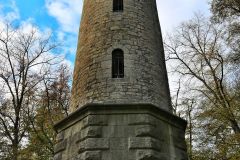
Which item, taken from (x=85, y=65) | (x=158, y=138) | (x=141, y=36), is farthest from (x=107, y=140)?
(x=141, y=36)

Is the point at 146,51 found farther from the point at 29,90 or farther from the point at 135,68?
the point at 29,90

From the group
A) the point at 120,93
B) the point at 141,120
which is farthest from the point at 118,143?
the point at 120,93

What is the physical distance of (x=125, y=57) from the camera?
8961 millimetres

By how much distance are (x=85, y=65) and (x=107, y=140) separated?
2.52 m

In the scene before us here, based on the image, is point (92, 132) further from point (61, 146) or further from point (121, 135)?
point (61, 146)

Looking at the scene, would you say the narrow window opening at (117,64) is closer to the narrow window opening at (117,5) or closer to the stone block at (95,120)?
the stone block at (95,120)

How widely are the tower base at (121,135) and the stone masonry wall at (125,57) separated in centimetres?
39

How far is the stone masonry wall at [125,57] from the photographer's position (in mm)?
8516

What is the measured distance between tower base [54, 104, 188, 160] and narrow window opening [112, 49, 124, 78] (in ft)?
3.82

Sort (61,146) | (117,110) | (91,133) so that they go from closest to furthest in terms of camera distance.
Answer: (91,133) < (117,110) < (61,146)

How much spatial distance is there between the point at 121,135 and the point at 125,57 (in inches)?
88.4

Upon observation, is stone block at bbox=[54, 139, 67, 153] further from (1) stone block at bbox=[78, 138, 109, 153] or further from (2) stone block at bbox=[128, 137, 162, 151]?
(2) stone block at bbox=[128, 137, 162, 151]

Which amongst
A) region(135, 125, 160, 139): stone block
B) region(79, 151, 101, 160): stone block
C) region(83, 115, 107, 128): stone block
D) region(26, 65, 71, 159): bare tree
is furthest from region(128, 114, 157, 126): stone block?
region(26, 65, 71, 159): bare tree

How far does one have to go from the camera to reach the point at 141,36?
31.2 ft
